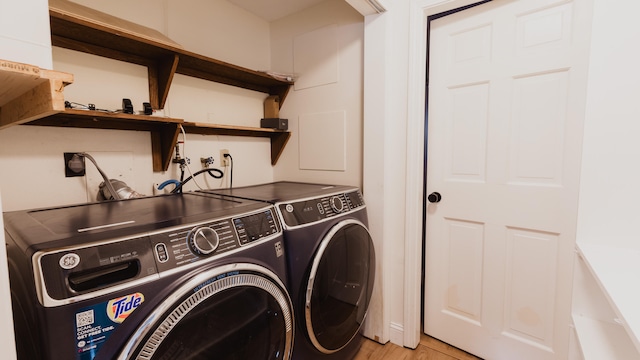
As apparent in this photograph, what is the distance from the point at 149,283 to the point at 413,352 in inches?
63.5

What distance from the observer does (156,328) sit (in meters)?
0.72

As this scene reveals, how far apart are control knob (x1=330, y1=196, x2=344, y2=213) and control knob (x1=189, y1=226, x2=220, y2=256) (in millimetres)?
663

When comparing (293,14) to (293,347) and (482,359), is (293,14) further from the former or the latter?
(482,359)

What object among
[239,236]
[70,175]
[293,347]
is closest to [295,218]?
[239,236]

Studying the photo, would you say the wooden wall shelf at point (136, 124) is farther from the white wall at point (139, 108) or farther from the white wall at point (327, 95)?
the white wall at point (327, 95)

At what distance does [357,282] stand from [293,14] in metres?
1.91

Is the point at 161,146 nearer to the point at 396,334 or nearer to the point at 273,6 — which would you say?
the point at 273,6

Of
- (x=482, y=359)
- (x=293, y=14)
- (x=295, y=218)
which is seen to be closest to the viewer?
(x=295, y=218)

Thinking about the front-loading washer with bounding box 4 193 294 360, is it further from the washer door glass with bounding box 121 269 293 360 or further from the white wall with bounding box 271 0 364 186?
the white wall with bounding box 271 0 364 186

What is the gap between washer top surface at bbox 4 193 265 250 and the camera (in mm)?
736

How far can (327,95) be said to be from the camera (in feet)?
6.57

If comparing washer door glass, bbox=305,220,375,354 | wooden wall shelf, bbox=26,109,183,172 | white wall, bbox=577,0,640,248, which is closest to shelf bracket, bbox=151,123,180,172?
wooden wall shelf, bbox=26,109,183,172

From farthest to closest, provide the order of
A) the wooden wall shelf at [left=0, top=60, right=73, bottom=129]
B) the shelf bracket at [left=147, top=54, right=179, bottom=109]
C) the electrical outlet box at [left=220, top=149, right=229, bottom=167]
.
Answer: the electrical outlet box at [left=220, top=149, right=229, bottom=167]
the shelf bracket at [left=147, top=54, right=179, bottom=109]
the wooden wall shelf at [left=0, top=60, right=73, bottom=129]

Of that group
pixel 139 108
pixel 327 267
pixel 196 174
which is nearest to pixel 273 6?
pixel 139 108
